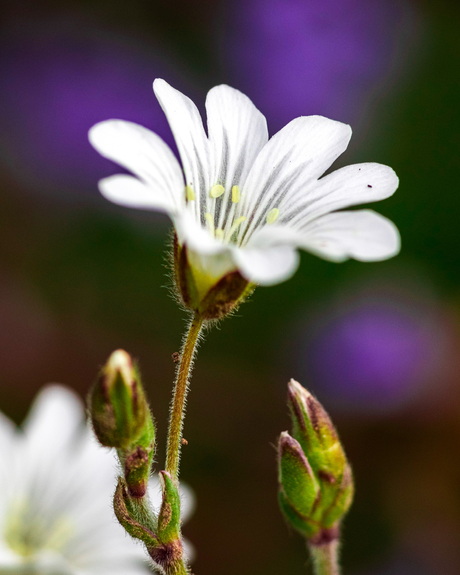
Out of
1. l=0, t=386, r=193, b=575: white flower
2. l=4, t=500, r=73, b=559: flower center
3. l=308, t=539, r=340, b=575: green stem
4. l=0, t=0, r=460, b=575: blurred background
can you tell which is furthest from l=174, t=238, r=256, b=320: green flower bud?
l=0, t=0, r=460, b=575: blurred background

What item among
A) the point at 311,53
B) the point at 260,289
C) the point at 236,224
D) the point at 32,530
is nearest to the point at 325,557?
the point at 236,224

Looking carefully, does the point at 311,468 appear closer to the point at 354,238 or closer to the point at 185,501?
the point at 354,238

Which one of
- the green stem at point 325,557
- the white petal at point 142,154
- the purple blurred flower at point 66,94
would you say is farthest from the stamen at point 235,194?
the purple blurred flower at point 66,94

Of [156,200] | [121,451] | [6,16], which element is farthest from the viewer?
[6,16]

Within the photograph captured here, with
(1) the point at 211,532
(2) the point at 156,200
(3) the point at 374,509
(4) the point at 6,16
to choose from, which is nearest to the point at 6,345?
(1) the point at 211,532

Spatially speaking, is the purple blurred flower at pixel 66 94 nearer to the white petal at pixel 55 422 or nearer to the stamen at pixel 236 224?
the white petal at pixel 55 422

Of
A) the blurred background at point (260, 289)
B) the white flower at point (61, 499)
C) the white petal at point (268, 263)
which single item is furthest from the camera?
the blurred background at point (260, 289)

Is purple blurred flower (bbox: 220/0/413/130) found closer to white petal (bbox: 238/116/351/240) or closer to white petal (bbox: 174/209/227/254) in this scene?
white petal (bbox: 238/116/351/240)

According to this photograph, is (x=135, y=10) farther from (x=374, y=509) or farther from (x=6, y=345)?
(x=374, y=509)
